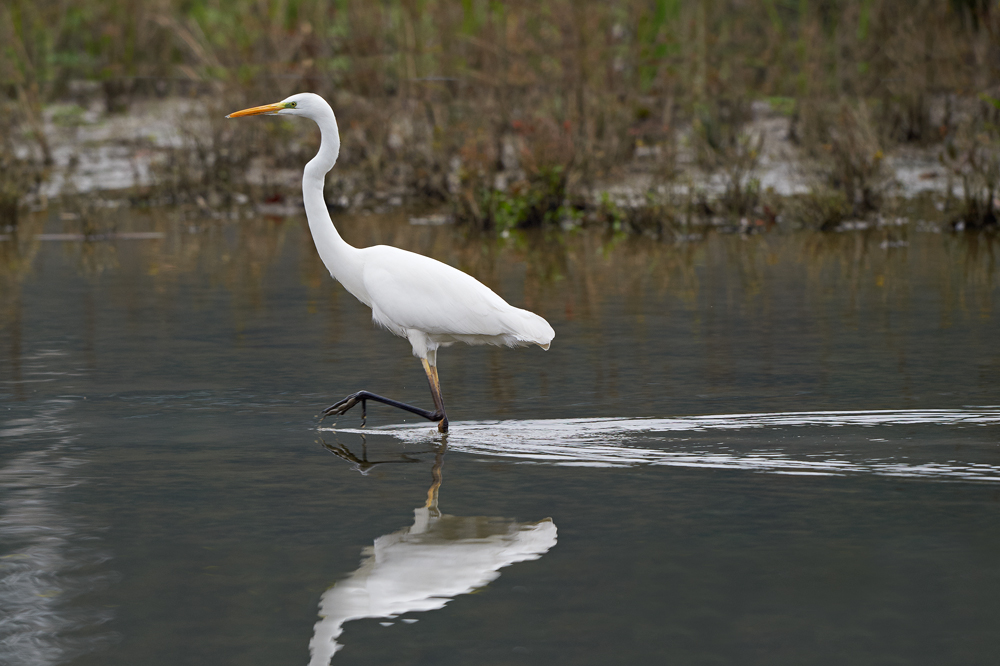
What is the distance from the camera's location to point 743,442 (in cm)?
656

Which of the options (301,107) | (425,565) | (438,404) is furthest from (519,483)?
(301,107)

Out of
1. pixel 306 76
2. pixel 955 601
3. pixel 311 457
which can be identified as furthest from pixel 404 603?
pixel 306 76

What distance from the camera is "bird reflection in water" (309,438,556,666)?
14.6 feet

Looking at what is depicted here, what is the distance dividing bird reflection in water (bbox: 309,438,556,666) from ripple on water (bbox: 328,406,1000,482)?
964 millimetres

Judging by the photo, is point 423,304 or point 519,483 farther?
point 423,304

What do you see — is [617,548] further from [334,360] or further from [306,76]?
[306,76]

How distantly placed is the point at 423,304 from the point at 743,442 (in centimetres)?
158

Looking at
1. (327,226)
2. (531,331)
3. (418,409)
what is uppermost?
(327,226)

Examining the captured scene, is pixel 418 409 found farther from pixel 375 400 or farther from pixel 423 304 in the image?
pixel 423 304

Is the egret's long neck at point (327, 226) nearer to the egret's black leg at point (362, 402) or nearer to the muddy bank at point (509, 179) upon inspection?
the egret's black leg at point (362, 402)

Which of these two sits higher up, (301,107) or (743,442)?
(301,107)

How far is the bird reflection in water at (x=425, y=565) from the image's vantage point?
4.44 metres

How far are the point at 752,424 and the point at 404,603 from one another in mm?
2813

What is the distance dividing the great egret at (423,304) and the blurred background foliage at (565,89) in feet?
27.5
